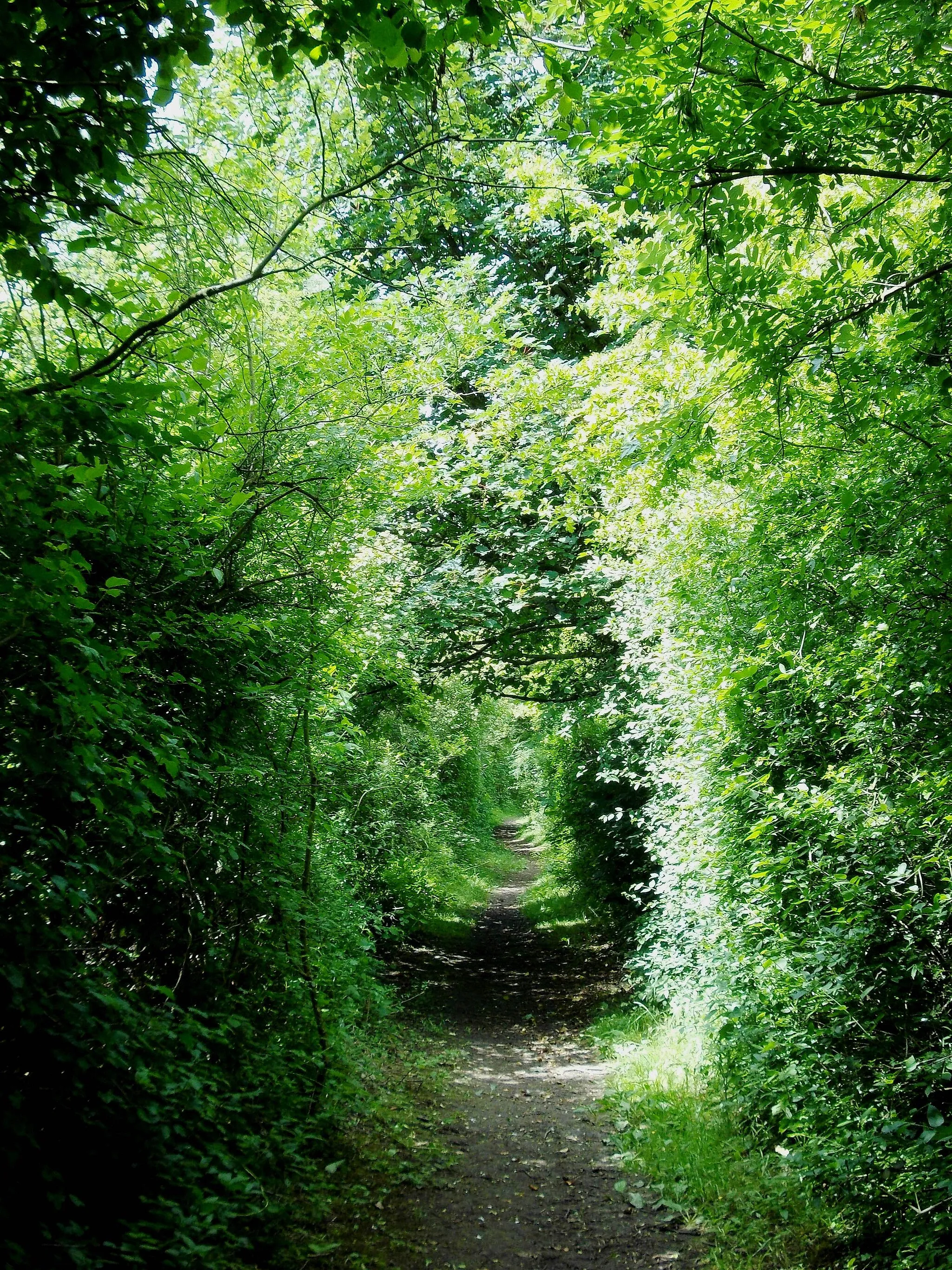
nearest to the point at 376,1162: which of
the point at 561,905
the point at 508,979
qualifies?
the point at 508,979

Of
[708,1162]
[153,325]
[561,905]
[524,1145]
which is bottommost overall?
[524,1145]

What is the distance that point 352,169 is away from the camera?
4.39 m

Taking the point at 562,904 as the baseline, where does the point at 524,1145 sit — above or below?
below

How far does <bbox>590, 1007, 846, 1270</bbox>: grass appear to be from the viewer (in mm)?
3912

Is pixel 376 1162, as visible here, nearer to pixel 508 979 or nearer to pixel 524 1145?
pixel 524 1145

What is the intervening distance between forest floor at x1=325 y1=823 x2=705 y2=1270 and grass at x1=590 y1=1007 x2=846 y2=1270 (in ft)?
0.54

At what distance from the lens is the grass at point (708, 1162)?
3912mm

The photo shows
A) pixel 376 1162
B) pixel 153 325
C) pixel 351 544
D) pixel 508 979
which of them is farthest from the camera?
pixel 508 979

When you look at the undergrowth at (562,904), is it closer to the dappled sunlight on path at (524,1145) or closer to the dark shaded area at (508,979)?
the dark shaded area at (508,979)

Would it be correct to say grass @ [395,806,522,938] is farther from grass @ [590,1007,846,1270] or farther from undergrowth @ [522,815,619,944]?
grass @ [590,1007,846,1270]

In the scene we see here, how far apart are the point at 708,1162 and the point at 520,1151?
1.53 meters

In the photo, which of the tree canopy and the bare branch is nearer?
the bare branch

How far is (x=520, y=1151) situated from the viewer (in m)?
5.78

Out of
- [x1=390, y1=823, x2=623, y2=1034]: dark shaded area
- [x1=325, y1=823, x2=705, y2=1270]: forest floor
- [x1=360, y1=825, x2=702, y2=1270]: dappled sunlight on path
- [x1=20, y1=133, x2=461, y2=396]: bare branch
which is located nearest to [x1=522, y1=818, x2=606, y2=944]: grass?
[x1=390, y1=823, x2=623, y2=1034]: dark shaded area
